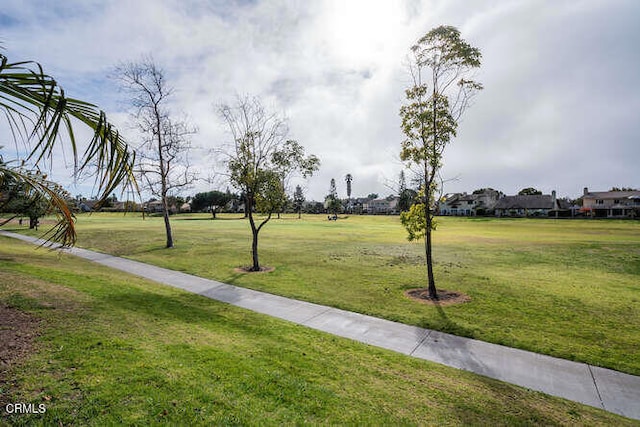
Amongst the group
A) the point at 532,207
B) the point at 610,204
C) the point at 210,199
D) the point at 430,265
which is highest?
the point at 210,199

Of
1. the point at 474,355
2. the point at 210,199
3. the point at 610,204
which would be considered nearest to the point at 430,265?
the point at 474,355

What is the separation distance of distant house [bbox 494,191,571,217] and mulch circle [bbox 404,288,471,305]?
89471mm

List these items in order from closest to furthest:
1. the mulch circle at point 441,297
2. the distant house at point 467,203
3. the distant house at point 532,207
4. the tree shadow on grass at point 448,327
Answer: the tree shadow on grass at point 448,327, the mulch circle at point 441,297, the distant house at point 532,207, the distant house at point 467,203

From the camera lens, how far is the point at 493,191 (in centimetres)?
12062

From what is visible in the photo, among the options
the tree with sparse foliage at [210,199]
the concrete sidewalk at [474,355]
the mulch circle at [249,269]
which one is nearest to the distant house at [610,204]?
the mulch circle at [249,269]

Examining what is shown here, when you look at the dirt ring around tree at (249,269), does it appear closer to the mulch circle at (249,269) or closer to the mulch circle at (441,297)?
the mulch circle at (249,269)

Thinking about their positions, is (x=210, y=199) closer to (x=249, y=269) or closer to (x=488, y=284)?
(x=249, y=269)

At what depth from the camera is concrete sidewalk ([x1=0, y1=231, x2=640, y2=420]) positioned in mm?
5258

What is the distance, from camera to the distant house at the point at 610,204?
7593cm

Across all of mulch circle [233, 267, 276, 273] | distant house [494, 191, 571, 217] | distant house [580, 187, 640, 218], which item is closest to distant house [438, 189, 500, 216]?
distant house [494, 191, 571, 217]

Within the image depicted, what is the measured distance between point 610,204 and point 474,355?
10193 centimetres

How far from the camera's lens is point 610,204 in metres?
80.2

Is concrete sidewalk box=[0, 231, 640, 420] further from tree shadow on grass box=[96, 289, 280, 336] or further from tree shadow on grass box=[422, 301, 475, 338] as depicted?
tree shadow on grass box=[96, 289, 280, 336]

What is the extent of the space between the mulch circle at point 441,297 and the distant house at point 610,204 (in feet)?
292
